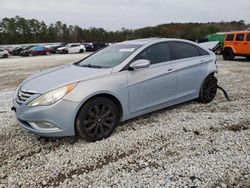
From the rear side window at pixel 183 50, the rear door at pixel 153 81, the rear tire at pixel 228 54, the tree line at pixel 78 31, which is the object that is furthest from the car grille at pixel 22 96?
the tree line at pixel 78 31

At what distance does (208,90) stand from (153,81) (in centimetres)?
182

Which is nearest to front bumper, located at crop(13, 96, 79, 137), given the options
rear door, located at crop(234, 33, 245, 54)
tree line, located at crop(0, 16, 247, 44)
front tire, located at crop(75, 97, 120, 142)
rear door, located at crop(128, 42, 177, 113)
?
front tire, located at crop(75, 97, 120, 142)

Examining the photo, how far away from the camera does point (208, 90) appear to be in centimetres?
564

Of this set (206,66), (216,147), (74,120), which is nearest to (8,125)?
(74,120)

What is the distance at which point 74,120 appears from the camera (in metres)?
3.60

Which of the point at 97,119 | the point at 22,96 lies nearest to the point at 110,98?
the point at 97,119

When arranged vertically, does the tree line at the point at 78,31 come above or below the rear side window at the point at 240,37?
below

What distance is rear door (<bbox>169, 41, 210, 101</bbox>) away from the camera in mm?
4930

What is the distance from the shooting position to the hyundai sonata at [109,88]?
3537 mm

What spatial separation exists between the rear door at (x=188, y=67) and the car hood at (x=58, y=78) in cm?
159

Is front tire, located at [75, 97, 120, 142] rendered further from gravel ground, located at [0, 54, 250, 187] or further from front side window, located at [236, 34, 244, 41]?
front side window, located at [236, 34, 244, 41]

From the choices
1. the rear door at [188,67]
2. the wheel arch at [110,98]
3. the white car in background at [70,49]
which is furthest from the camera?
the white car in background at [70,49]

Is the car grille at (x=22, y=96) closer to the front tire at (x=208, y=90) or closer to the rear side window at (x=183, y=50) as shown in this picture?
the rear side window at (x=183, y=50)

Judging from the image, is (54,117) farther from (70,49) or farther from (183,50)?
(70,49)
